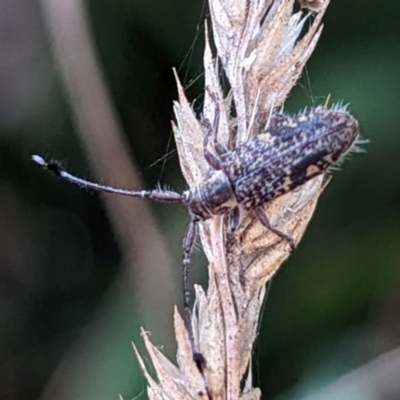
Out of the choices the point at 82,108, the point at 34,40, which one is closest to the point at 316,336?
the point at 82,108

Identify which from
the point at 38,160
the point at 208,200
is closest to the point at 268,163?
the point at 208,200

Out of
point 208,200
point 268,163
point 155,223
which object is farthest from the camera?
point 155,223

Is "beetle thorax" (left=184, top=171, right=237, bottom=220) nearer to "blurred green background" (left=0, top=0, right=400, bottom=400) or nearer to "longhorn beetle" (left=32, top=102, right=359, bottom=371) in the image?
"longhorn beetle" (left=32, top=102, right=359, bottom=371)

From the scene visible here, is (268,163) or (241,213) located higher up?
(268,163)

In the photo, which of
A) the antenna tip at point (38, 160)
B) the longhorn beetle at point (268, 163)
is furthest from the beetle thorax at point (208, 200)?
the antenna tip at point (38, 160)

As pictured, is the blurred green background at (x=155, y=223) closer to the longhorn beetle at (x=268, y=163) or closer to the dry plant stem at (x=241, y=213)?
the longhorn beetle at (x=268, y=163)

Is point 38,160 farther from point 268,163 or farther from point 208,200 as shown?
point 268,163

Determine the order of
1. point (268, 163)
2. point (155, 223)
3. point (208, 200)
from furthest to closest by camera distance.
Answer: point (155, 223), point (268, 163), point (208, 200)
